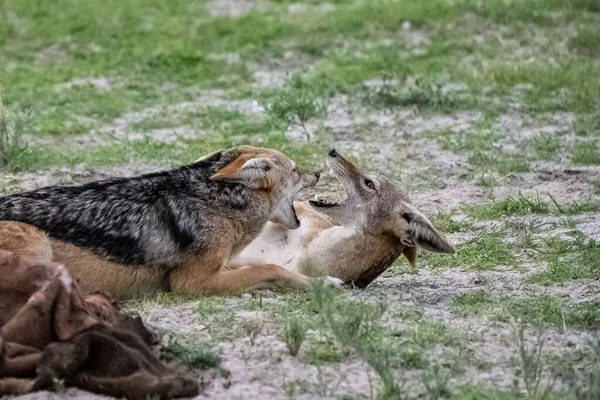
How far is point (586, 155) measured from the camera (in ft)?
36.0

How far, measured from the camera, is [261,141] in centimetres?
1149

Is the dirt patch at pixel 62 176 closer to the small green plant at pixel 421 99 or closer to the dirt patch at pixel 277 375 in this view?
the small green plant at pixel 421 99

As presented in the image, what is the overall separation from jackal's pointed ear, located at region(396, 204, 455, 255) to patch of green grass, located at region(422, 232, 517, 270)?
378 millimetres

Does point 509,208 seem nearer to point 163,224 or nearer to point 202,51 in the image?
point 163,224

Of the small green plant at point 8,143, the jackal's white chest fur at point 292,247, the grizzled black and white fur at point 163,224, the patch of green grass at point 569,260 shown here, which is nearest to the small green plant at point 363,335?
the grizzled black and white fur at point 163,224

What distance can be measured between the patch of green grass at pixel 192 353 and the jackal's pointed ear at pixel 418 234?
231 cm

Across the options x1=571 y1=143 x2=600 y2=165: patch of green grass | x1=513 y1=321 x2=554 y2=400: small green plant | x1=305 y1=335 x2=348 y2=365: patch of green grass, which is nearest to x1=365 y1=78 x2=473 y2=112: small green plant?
x1=571 y1=143 x2=600 y2=165: patch of green grass

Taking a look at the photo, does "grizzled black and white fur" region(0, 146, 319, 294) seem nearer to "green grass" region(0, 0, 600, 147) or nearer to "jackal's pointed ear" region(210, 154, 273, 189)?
"jackal's pointed ear" region(210, 154, 273, 189)

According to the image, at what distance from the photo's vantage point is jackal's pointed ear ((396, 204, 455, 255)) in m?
8.07

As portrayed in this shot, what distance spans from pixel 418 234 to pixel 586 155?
11.2 feet

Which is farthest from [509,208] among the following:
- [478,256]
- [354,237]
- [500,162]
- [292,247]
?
[292,247]

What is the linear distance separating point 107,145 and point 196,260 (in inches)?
172

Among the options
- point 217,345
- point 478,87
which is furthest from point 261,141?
point 217,345

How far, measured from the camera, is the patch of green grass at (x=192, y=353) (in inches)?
235
